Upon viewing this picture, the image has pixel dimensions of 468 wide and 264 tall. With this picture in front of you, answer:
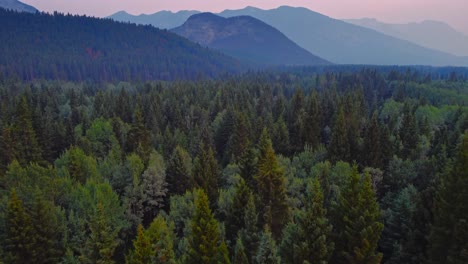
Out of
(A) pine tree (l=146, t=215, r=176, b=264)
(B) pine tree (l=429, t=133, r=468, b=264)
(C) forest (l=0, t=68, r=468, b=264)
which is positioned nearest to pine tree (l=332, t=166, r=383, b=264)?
(C) forest (l=0, t=68, r=468, b=264)

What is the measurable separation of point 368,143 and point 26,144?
57.0 meters

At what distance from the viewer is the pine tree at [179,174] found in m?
55.7

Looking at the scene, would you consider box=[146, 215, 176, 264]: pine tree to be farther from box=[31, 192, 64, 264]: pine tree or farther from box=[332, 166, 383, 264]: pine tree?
box=[332, 166, 383, 264]: pine tree

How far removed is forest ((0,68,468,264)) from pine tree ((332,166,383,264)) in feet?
0.29

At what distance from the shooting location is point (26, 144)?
6662cm

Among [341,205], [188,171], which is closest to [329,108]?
[188,171]

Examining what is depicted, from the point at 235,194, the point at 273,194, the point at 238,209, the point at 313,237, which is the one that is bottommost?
the point at 238,209

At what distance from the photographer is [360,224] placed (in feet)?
102

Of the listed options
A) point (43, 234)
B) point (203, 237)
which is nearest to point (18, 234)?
point (43, 234)

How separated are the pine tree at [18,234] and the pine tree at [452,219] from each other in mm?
36245

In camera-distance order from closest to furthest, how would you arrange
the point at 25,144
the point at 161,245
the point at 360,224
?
the point at 360,224 → the point at 161,245 → the point at 25,144

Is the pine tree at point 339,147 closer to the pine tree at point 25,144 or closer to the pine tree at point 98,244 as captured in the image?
the pine tree at point 98,244

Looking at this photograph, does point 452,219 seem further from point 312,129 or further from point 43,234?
point 312,129

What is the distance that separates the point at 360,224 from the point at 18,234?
102 ft
